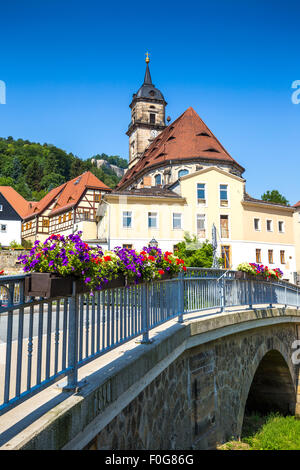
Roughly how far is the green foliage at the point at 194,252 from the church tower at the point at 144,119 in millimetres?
28683

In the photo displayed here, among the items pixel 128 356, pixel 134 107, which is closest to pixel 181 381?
pixel 128 356

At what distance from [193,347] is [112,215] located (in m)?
24.7

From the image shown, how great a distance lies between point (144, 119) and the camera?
56938 millimetres

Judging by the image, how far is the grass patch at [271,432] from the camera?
10172 mm

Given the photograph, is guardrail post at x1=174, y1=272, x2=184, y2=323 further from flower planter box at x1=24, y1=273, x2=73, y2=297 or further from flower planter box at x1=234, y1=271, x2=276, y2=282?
flower planter box at x1=24, y1=273, x2=73, y2=297

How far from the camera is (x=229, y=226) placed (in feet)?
108

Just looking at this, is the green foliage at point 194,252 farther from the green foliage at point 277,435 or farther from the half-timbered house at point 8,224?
the half-timbered house at point 8,224

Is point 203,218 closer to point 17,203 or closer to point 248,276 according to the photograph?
point 248,276

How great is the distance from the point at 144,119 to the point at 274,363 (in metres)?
50.4

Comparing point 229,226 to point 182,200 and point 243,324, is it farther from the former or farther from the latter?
point 243,324

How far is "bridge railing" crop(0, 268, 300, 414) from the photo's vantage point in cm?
248

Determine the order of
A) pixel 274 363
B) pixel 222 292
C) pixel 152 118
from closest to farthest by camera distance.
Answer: pixel 222 292 → pixel 274 363 → pixel 152 118

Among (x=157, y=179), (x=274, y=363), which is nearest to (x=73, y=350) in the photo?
(x=274, y=363)

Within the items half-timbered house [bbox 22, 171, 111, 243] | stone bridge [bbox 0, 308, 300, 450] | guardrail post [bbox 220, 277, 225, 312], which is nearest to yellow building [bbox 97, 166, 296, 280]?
half-timbered house [bbox 22, 171, 111, 243]
